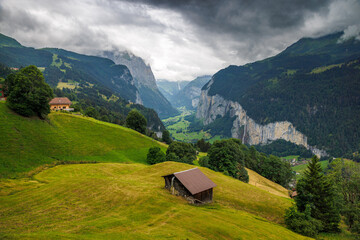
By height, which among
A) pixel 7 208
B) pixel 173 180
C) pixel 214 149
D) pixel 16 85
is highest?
pixel 16 85

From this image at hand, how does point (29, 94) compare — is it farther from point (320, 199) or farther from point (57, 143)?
point (320, 199)

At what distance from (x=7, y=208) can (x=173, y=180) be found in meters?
25.9

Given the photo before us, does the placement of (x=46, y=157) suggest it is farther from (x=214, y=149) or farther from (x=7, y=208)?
(x=214, y=149)

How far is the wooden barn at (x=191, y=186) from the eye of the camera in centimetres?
3725

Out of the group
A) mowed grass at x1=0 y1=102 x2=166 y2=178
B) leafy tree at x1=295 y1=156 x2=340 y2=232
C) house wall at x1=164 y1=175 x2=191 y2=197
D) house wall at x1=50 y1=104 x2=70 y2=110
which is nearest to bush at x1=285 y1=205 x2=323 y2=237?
leafy tree at x1=295 y1=156 x2=340 y2=232

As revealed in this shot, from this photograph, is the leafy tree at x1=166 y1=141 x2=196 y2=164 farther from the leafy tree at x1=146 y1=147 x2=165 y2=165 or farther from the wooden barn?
the wooden barn

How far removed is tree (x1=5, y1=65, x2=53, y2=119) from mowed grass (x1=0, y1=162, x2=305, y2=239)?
99.5ft

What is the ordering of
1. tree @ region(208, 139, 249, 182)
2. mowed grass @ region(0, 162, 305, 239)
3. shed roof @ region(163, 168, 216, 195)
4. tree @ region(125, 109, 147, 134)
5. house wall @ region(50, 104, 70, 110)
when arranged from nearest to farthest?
mowed grass @ region(0, 162, 305, 239) → shed roof @ region(163, 168, 216, 195) → tree @ region(208, 139, 249, 182) → house wall @ region(50, 104, 70, 110) → tree @ region(125, 109, 147, 134)

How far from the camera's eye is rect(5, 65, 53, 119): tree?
6393 centimetres

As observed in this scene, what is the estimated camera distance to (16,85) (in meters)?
63.8

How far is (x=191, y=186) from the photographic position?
3738 cm

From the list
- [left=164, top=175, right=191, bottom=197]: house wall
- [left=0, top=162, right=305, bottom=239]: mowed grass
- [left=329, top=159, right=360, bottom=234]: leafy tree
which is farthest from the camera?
[left=329, top=159, right=360, bottom=234]: leafy tree

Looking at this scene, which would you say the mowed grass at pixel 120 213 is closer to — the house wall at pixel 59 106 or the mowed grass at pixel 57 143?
the mowed grass at pixel 57 143

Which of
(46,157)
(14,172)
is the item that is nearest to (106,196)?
(14,172)
